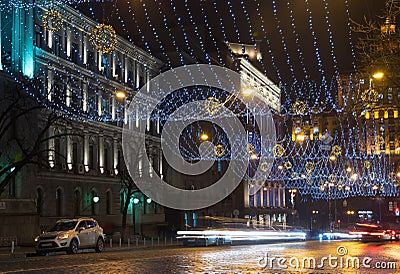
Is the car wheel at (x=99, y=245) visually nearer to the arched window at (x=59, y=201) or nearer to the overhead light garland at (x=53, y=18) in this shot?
the overhead light garland at (x=53, y=18)

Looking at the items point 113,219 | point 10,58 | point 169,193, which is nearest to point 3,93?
point 10,58

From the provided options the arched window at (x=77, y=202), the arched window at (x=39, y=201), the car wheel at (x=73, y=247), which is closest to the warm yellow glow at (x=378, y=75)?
the car wheel at (x=73, y=247)

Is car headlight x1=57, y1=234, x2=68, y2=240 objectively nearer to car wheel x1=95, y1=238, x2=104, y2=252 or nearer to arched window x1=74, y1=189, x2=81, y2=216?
car wheel x1=95, y1=238, x2=104, y2=252

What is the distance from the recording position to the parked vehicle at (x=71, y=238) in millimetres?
34325

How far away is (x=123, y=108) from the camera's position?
63.2 meters

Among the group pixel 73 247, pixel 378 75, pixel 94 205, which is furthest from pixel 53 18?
pixel 94 205

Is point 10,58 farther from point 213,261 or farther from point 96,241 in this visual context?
point 213,261

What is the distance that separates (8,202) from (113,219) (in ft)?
50.8

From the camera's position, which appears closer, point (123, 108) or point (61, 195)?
point (61, 195)

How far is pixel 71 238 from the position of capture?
1369 inches

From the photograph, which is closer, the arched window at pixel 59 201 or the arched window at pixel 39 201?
the arched window at pixel 39 201

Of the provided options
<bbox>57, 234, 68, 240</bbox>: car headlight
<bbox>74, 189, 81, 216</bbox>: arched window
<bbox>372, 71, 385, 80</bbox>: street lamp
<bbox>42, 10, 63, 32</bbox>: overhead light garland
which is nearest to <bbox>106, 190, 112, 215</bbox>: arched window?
<bbox>74, 189, 81, 216</bbox>: arched window

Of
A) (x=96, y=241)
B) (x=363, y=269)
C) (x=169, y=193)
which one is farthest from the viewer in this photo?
(x=169, y=193)

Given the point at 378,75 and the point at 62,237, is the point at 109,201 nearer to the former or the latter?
the point at 62,237
